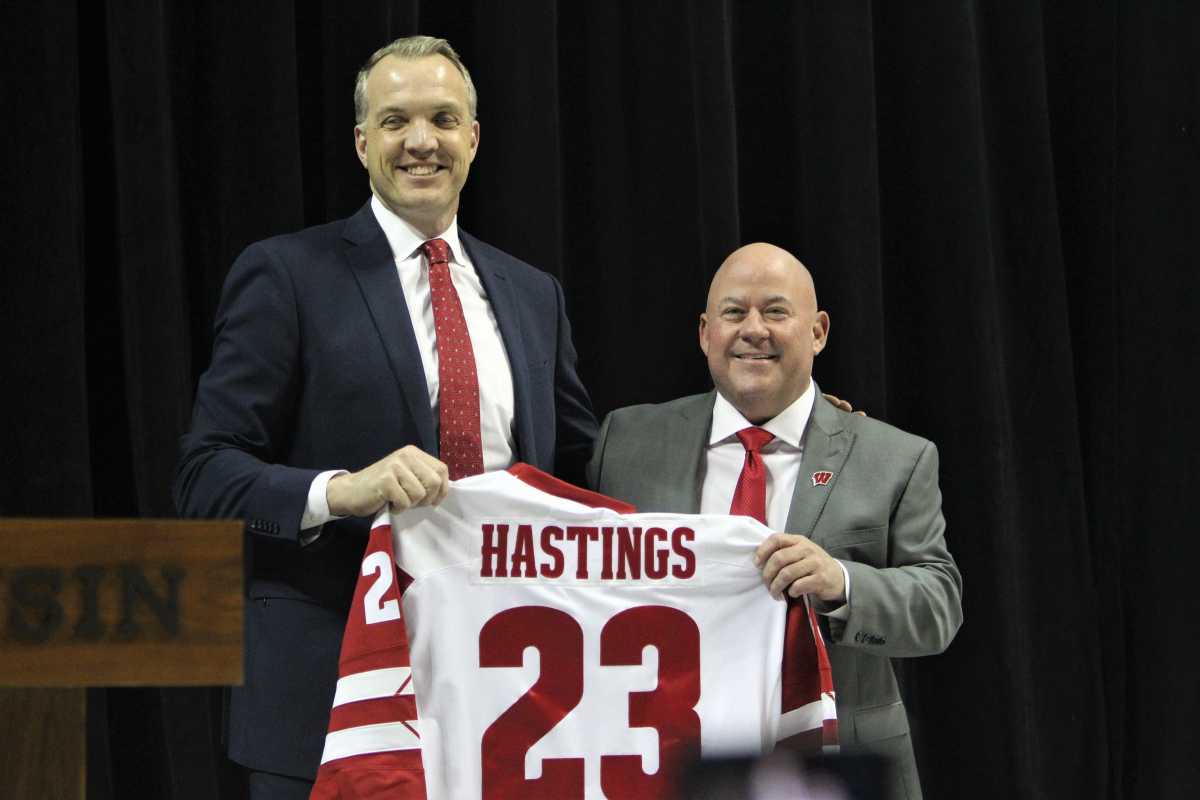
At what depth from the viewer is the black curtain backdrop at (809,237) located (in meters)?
2.38

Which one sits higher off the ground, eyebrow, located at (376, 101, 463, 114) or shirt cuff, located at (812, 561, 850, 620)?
eyebrow, located at (376, 101, 463, 114)

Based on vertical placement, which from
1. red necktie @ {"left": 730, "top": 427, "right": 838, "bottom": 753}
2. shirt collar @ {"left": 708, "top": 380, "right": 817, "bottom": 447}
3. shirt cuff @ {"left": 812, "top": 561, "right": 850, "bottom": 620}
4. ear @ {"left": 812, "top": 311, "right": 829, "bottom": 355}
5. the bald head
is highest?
the bald head

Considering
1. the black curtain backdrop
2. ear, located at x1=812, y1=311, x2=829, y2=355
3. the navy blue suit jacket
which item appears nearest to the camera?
the navy blue suit jacket

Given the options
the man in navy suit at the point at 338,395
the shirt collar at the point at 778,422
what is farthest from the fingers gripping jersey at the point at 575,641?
the shirt collar at the point at 778,422

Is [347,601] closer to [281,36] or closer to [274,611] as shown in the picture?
[274,611]

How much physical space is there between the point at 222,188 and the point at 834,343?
48.2 inches

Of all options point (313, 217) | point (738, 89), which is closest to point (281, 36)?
point (313, 217)

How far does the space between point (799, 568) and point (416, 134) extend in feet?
2.59

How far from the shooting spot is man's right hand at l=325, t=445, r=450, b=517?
1788mm

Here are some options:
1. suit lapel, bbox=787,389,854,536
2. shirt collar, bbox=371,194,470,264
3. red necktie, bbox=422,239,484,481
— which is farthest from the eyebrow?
suit lapel, bbox=787,389,854,536

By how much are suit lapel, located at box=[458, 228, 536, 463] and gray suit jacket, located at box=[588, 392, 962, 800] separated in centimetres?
18

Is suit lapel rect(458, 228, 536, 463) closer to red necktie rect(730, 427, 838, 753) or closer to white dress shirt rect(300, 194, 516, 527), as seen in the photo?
white dress shirt rect(300, 194, 516, 527)

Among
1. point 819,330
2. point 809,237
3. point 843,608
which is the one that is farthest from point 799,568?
point 809,237

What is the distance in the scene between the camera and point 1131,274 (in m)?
3.22
